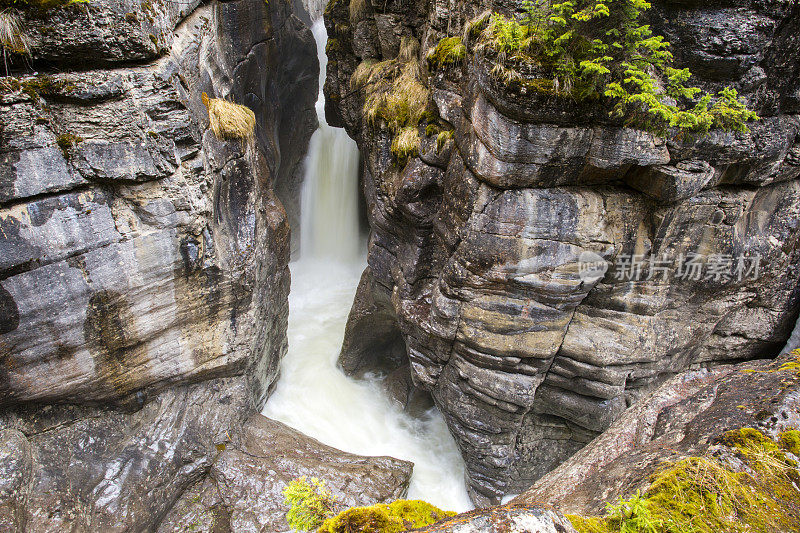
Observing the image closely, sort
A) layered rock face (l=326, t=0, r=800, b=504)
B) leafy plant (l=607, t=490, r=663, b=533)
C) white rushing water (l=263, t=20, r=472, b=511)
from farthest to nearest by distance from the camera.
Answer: white rushing water (l=263, t=20, r=472, b=511) < layered rock face (l=326, t=0, r=800, b=504) < leafy plant (l=607, t=490, r=663, b=533)

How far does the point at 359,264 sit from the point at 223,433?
10692 millimetres

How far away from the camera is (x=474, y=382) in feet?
33.5

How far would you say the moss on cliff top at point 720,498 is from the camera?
10.9 ft

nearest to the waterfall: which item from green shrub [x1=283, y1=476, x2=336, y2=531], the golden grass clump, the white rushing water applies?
the white rushing water

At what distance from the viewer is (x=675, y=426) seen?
4.97m

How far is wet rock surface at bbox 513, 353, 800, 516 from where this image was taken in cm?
414

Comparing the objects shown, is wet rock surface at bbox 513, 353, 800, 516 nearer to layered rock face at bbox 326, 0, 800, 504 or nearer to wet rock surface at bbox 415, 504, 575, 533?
wet rock surface at bbox 415, 504, 575, 533

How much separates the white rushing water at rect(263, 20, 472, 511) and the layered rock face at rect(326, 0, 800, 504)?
1.60m

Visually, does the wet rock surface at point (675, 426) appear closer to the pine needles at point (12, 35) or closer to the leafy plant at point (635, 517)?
the leafy plant at point (635, 517)

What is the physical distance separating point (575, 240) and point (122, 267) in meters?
8.80

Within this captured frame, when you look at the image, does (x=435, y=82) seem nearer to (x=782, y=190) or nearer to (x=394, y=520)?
(x=782, y=190)

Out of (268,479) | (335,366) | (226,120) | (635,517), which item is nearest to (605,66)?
(635,517)

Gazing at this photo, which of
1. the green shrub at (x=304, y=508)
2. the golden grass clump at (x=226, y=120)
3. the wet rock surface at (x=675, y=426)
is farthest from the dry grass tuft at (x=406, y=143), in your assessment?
the green shrub at (x=304, y=508)

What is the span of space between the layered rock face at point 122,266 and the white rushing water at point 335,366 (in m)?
2.70
